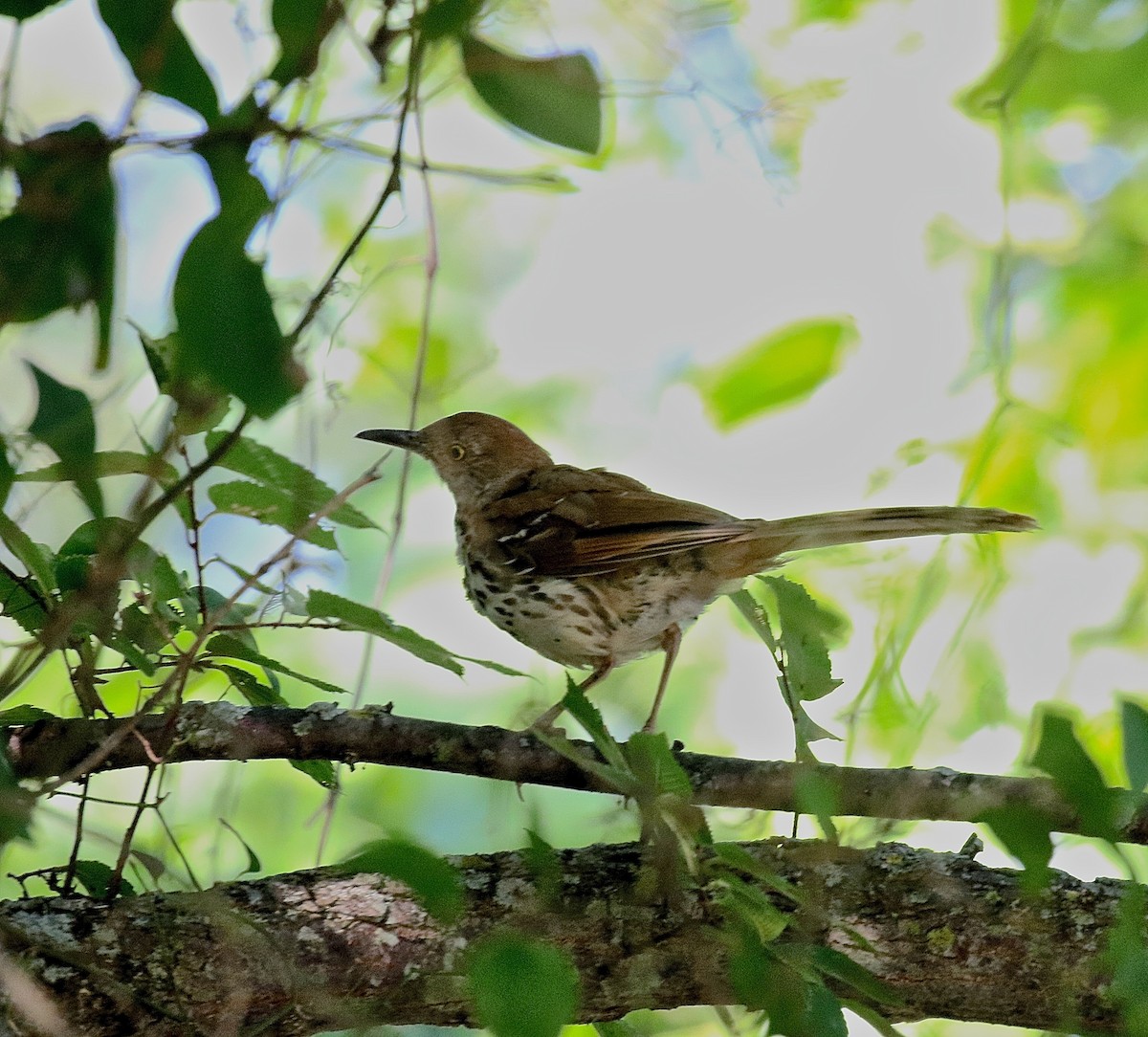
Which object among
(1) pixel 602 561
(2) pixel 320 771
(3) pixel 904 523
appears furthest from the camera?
(1) pixel 602 561

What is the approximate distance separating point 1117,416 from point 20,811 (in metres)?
4.01

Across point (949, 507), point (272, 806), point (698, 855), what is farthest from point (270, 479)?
point (272, 806)

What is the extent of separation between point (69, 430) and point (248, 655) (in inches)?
27.4

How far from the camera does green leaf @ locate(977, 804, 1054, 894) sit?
1292 millimetres

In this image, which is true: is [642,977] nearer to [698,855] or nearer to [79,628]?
[698,855]

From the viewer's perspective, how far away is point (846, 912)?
2.07m

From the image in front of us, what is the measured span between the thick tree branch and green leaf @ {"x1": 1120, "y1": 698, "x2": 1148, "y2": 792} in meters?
0.32

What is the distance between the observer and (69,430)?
1139mm

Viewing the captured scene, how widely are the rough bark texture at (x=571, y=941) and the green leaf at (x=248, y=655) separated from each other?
352 millimetres

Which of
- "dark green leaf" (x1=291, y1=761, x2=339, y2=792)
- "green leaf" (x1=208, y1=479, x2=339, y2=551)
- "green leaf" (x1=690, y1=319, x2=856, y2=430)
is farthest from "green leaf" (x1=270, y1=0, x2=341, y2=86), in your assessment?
"green leaf" (x1=690, y1=319, x2=856, y2=430)

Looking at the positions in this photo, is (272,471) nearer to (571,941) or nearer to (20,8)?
(20,8)

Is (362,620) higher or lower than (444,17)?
lower

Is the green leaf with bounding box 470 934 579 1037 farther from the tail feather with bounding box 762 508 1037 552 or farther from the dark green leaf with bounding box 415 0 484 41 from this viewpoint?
the tail feather with bounding box 762 508 1037 552

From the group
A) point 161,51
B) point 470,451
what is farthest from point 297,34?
point 470,451
